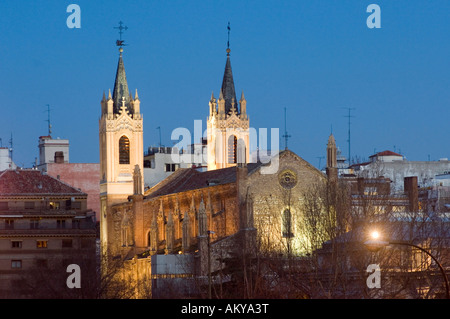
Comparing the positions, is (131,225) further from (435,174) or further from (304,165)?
(435,174)

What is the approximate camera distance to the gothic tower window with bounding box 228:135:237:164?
100750 mm

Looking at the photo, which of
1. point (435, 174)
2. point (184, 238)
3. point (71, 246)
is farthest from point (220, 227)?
point (435, 174)

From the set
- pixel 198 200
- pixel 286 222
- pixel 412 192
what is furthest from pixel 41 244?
pixel 412 192

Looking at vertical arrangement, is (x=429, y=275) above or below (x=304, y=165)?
below

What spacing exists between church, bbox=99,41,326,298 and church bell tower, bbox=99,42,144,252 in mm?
81

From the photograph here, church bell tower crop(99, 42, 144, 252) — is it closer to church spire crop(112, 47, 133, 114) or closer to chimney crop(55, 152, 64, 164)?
church spire crop(112, 47, 133, 114)

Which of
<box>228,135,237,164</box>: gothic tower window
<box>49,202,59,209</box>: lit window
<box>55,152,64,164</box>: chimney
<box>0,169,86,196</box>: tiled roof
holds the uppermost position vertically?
<box>55,152,64,164</box>: chimney

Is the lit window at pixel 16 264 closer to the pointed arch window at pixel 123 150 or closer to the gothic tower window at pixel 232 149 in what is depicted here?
the pointed arch window at pixel 123 150

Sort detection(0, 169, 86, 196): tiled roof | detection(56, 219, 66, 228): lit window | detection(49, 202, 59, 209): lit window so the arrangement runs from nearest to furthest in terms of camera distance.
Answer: detection(56, 219, 66, 228): lit window
detection(0, 169, 86, 196): tiled roof
detection(49, 202, 59, 209): lit window

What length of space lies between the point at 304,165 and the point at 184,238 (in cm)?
919

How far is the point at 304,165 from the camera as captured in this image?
8088cm

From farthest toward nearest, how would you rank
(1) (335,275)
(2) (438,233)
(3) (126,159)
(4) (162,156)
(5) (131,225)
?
(4) (162,156) < (3) (126,159) < (5) (131,225) < (2) (438,233) < (1) (335,275)

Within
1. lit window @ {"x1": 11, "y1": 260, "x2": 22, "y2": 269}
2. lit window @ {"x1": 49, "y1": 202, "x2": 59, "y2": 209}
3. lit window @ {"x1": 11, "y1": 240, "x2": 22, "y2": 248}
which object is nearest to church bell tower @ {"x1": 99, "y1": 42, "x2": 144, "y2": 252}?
lit window @ {"x1": 49, "y1": 202, "x2": 59, "y2": 209}

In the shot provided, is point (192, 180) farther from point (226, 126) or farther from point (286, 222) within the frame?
point (286, 222)
